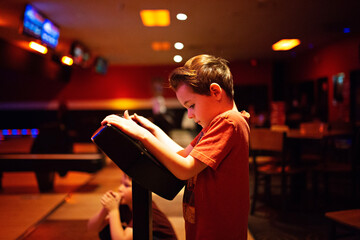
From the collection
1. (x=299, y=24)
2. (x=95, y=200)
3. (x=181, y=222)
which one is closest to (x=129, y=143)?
(x=181, y=222)

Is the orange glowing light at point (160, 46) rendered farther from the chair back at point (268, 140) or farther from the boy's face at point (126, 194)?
the boy's face at point (126, 194)

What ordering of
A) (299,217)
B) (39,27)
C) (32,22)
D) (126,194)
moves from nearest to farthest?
(126,194) → (299,217) → (32,22) → (39,27)

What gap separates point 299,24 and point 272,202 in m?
3.73

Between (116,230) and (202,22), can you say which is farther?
(202,22)

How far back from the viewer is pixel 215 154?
911 mm

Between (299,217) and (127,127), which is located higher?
(127,127)

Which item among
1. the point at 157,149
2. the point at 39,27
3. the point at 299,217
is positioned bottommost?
the point at 299,217

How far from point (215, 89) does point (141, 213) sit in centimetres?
46

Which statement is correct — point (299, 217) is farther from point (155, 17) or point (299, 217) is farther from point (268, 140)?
point (155, 17)

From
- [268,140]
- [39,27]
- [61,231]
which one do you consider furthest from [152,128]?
[39,27]

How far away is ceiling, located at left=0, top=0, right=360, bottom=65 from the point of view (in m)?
4.84

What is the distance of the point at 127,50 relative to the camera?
873 centimetres

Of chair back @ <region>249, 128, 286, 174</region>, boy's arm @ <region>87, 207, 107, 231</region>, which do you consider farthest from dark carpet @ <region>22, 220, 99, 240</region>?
chair back @ <region>249, 128, 286, 174</region>

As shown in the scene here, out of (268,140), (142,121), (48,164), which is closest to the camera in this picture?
(142,121)
